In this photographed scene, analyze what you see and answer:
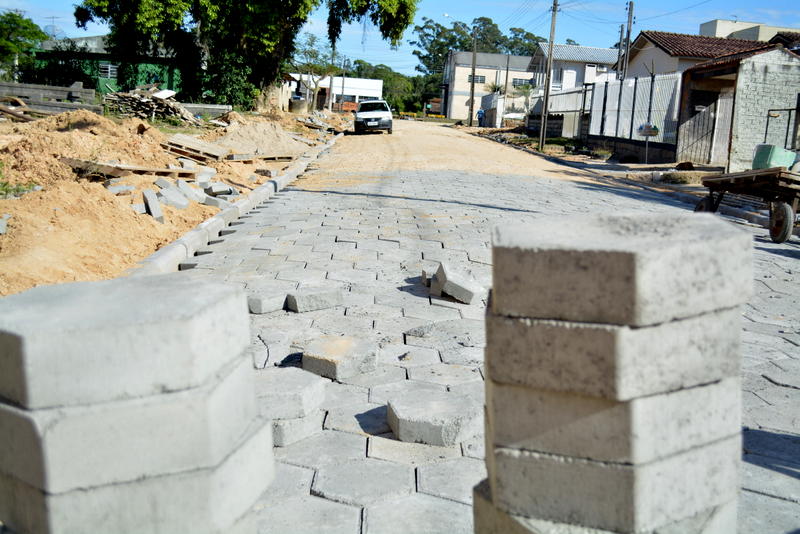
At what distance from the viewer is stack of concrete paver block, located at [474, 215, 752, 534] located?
2053mm

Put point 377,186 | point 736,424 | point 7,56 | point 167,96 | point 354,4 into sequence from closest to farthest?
point 736,424, point 377,186, point 167,96, point 354,4, point 7,56

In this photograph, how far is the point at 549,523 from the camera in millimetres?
2209

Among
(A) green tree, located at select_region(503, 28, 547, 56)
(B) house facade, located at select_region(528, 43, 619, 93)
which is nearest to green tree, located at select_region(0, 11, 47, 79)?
(B) house facade, located at select_region(528, 43, 619, 93)

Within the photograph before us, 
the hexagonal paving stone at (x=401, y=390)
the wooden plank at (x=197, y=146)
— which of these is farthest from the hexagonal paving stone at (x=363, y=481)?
the wooden plank at (x=197, y=146)

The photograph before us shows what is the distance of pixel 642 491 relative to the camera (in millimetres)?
2127

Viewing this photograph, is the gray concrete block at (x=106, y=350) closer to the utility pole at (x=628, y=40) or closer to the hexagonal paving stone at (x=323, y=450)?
the hexagonal paving stone at (x=323, y=450)

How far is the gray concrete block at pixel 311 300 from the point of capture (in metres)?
5.52

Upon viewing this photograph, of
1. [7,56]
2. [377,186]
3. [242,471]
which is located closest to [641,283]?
[242,471]

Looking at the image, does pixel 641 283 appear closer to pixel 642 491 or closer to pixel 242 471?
pixel 642 491

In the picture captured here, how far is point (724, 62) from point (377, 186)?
37.8 ft

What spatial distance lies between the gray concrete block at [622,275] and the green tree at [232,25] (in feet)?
94.6

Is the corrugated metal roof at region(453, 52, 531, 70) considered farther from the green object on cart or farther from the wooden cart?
the wooden cart

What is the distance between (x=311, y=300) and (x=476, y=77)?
77886 mm

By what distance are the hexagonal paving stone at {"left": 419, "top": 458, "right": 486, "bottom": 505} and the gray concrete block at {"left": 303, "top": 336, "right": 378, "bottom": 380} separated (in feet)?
3.67
